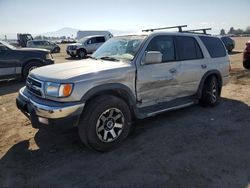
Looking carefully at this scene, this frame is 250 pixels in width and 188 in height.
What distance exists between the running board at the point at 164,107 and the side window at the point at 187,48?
0.89 metres

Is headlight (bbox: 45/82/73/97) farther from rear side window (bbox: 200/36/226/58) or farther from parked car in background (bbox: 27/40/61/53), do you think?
parked car in background (bbox: 27/40/61/53)

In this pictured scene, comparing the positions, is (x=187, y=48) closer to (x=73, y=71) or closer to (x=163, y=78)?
(x=163, y=78)

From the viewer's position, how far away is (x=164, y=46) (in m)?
5.23

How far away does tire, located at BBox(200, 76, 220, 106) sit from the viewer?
6.28 meters

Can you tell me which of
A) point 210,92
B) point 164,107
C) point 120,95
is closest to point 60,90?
point 120,95

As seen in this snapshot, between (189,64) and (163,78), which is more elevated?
(189,64)

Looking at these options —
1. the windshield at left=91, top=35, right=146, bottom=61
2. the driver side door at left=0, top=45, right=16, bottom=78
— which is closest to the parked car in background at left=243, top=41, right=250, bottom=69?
the windshield at left=91, top=35, right=146, bottom=61

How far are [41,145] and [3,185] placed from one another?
1166 millimetres

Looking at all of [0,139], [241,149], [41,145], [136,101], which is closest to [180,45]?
[136,101]

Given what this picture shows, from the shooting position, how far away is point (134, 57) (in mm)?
4652

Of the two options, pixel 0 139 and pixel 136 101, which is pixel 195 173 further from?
pixel 0 139

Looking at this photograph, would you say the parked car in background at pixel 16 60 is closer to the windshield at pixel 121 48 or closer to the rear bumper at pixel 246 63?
the windshield at pixel 121 48

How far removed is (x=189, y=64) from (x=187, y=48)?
0.37 metres

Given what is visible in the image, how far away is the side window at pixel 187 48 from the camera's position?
217 inches
